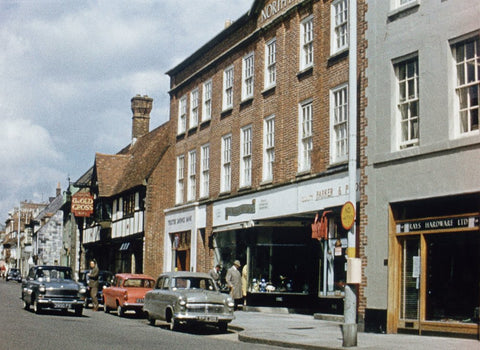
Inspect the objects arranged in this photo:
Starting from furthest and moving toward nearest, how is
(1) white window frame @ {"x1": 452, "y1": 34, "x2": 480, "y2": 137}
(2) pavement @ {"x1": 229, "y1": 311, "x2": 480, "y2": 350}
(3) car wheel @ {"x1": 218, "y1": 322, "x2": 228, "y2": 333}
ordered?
1. (3) car wheel @ {"x1": 218, "y1": 322, "x2": 228, "y2": 333}
2. (1) white window frame @ {"x1": 452, "y1": 34, "x2": 480, "y2": 137}
3. (2) pavement @ {"x1": 229, "y1": 311, "x2": 480, "y2": 350}

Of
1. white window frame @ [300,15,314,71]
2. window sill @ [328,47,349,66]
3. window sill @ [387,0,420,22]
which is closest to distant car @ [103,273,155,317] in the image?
white window frame @ [300,15,314,71]

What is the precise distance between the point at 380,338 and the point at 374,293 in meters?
2.25

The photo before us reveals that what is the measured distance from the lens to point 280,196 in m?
26.5

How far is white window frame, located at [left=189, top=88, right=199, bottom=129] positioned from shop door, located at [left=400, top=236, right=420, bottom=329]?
18165 millimetres

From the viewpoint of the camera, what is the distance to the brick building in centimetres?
2372

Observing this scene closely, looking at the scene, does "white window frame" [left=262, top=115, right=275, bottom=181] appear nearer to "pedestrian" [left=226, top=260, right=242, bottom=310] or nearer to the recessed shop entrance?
"pedestrian" [left=226, top=260, right=242, bottom=310]

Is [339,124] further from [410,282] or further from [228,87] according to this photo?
[228,87]

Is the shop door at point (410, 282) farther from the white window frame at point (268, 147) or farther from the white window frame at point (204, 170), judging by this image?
the white window frame at point (204, 170)

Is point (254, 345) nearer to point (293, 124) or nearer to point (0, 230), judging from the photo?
point (293, 124)

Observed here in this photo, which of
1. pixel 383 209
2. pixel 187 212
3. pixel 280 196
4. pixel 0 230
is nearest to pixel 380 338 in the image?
pixel 383 209

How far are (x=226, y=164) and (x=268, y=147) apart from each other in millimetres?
4139

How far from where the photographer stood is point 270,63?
94.1ft

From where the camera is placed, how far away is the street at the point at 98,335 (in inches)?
606

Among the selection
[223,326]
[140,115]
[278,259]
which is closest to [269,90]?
[278,259]
